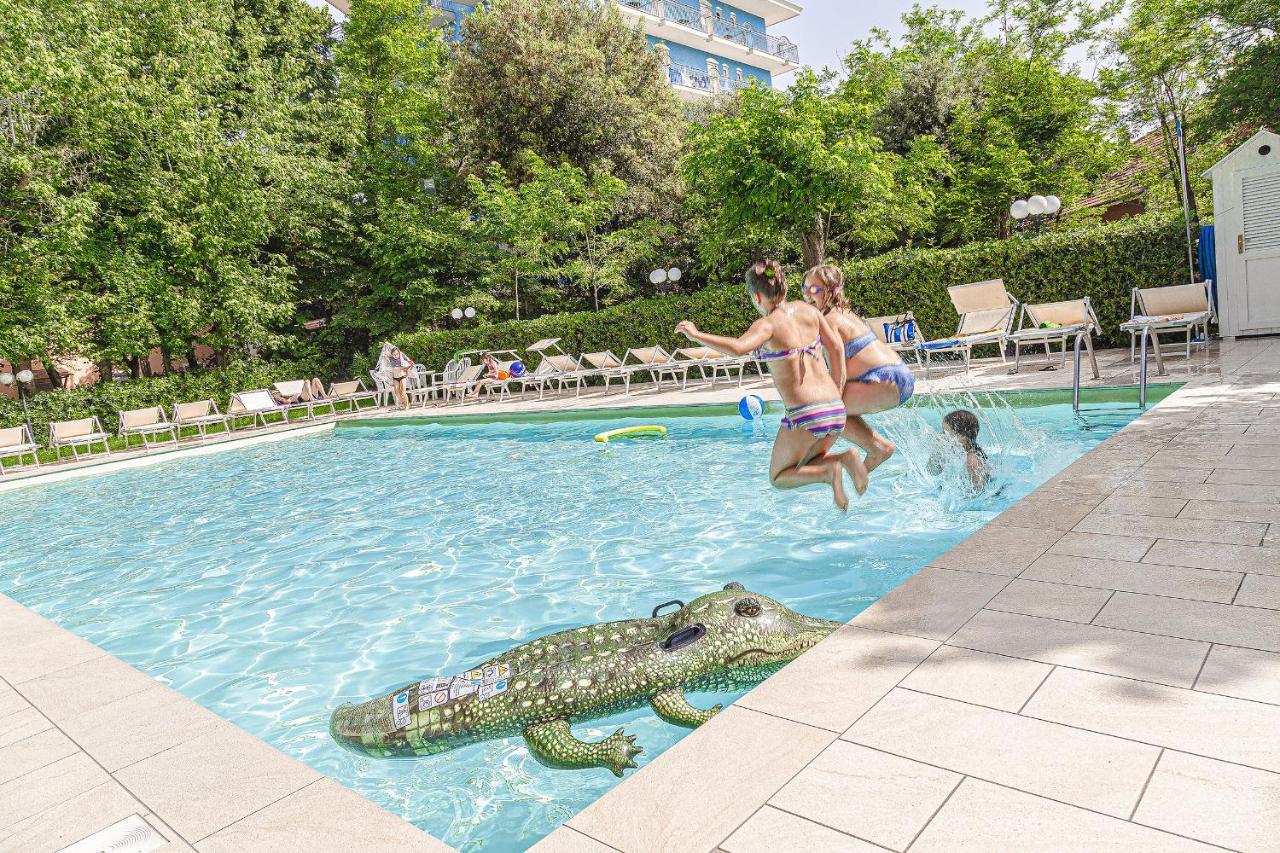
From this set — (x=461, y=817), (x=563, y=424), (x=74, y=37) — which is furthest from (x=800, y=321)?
(x=74, y=37)

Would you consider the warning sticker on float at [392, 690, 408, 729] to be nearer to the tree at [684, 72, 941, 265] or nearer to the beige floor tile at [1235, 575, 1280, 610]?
the beige floor tile at [1235, 575, 1280, 610]

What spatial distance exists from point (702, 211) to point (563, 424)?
9.56m

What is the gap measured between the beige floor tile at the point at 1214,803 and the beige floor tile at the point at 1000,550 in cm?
138

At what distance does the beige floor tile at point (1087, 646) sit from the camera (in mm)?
2229

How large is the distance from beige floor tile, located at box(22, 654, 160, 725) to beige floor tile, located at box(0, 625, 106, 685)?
0.11m

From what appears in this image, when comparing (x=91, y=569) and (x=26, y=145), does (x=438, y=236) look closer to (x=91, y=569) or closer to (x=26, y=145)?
(x=26, y=145)

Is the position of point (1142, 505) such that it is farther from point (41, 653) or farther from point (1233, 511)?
point (41, 653)

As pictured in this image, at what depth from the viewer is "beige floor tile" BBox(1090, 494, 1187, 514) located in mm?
3699

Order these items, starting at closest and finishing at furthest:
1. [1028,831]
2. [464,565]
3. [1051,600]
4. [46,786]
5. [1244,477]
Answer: [1028,831] < [46,786] < [1051,600] < [1244,477] < [464,565]

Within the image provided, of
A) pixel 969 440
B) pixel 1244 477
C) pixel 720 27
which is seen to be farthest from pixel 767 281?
pixel 720 27

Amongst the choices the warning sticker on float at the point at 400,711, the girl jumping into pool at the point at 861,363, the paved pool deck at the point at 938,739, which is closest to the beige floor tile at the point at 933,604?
the paved pool deck at the point at 938,739

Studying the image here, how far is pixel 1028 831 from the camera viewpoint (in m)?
1.62

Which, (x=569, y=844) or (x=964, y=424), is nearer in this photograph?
(x=569, y=844)

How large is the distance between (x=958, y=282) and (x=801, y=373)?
1081 cm
